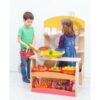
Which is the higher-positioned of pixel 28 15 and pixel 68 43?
pixel 28 15

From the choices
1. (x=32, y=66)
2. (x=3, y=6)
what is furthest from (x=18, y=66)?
(x=3, y=6)

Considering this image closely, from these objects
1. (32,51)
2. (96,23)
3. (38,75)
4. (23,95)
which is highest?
(96,23)

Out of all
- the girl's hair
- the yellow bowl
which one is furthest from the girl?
the yellow bowl

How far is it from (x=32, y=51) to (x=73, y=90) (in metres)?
0.53

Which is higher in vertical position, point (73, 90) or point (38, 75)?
point (38, 75)

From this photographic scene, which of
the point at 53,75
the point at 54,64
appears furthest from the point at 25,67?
the point at 53,75

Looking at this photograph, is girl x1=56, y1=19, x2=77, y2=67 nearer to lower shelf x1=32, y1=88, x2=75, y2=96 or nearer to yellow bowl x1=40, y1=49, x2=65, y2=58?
yellow bowl x1=40, y1=49, x2=65, y2=58

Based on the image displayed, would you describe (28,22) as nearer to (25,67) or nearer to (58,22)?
(58,22)

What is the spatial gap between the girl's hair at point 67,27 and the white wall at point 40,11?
0.16 metres

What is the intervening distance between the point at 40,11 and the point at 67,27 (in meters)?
0.38

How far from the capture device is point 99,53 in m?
0.55

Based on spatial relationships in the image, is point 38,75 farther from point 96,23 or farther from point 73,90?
point 96,23

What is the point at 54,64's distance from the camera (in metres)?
2.00

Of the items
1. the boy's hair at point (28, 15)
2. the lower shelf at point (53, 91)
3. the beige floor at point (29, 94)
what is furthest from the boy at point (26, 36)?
the lower shelf at point (53, 91)
